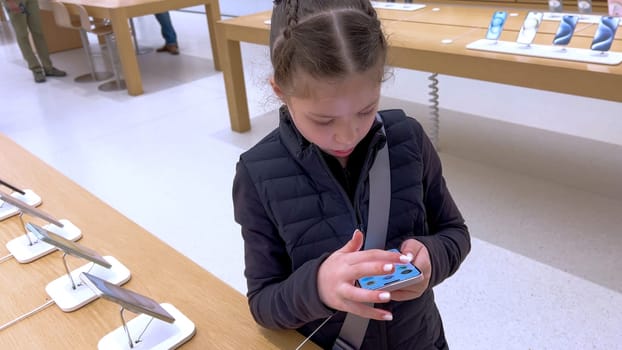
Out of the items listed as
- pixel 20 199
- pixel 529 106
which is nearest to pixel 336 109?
pixel 20 199

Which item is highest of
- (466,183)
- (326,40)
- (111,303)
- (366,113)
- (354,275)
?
(326,40)

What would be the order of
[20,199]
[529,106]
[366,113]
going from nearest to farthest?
[366,113] → [20,199] → [529,106]

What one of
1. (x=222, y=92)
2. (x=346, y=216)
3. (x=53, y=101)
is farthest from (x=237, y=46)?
(x=346, y=216)

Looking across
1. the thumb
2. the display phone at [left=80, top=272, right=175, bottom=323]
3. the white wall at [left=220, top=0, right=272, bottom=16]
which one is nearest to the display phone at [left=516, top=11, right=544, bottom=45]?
the thumb

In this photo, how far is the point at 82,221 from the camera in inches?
53.1

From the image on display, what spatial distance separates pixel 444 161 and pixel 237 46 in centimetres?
155

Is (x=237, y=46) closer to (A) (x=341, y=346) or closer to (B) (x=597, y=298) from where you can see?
(B) (x=597, y=298)

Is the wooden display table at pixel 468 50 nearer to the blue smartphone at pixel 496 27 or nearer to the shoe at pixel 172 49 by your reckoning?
the blue smartphone at pixel 496 27

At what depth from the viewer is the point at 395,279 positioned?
742mm

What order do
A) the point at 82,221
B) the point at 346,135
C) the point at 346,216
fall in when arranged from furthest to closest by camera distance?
the point at 82,221 → the point at 346,216 → the point at 346,135

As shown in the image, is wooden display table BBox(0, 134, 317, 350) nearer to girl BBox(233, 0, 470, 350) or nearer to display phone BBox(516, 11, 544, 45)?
girl BBox(233, 0, 470, 350)

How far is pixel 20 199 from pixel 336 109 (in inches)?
42.4

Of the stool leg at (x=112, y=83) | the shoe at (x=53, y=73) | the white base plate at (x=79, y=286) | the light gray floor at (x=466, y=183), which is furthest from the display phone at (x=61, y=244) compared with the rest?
the shoe at (x=53, y=73)

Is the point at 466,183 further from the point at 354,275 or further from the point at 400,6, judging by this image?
the point at 354,275
